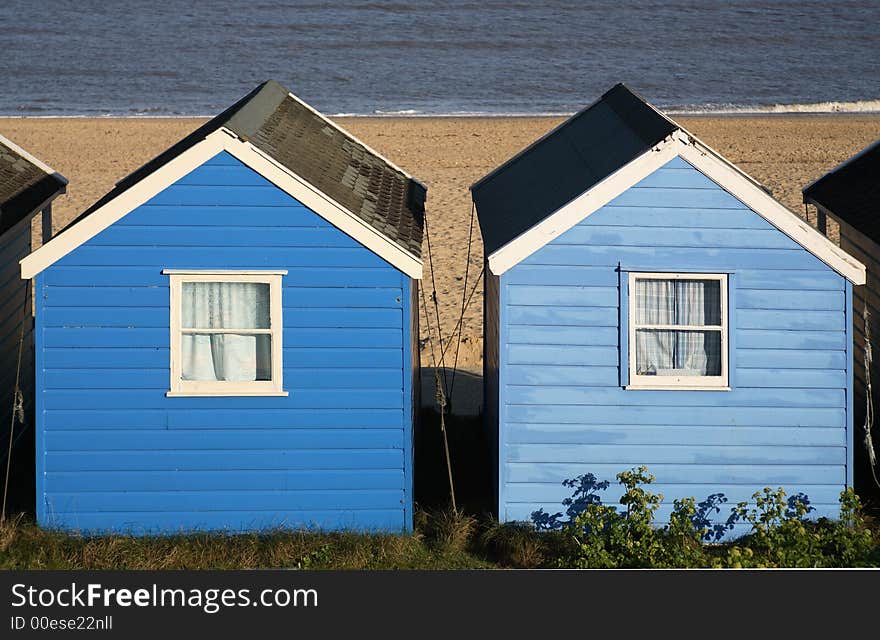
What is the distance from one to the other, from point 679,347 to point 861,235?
3190 millimetres

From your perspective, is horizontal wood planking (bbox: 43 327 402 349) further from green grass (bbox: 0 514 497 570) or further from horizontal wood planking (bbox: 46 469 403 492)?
green grass (bbox: 0 514 497 570)

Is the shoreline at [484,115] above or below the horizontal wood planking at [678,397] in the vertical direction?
above

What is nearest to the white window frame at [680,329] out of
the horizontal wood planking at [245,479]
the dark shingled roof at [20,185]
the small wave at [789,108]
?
the horizontal wood planking at [245,479]

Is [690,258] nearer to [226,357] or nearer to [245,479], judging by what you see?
[226,357]

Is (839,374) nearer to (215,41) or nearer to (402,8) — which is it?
(215,41)

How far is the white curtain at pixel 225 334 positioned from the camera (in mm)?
11492

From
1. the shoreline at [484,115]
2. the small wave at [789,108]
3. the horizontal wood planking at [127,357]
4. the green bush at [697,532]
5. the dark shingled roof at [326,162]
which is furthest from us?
the small wave at [789,108]

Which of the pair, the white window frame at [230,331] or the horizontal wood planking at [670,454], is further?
the horizontal wood planking at [670,454]

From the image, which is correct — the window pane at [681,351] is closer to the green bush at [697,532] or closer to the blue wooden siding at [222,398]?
the green bush at [697,532]

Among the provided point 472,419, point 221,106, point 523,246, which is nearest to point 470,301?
point 472,419

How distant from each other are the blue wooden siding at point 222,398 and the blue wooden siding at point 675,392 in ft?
3.63

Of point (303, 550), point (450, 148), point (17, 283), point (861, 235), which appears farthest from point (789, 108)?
point (303, 550)

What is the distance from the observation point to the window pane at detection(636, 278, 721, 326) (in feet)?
38.3

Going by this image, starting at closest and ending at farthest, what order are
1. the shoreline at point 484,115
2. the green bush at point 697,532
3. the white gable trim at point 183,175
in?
1. the green bush at point 697,532
2. the white gable trim at point 183,175
3. the shoreline at point 484,115
